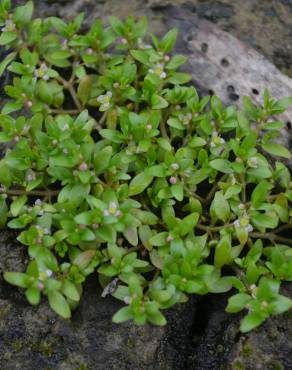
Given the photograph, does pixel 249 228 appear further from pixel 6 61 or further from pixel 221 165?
pixel 6 61

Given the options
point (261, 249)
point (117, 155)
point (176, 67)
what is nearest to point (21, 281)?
point (117, 155)

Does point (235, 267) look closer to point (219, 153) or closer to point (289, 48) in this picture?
point (219, 153)

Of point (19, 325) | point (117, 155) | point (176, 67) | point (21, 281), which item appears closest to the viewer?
point (21, 281)

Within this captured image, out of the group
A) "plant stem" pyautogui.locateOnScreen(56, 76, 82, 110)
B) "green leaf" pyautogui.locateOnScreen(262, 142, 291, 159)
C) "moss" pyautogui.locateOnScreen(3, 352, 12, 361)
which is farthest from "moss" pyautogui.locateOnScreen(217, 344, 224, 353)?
"plant stem" pyautogui.locateOnScreen(56, 76, 82, 110)

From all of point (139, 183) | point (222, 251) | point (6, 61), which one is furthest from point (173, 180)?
point (6, 61)

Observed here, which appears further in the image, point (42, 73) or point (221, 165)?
point (42, 73)

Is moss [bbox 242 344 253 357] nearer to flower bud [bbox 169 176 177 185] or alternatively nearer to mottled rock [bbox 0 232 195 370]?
mottled rock [bbox 0 232 195 370]
